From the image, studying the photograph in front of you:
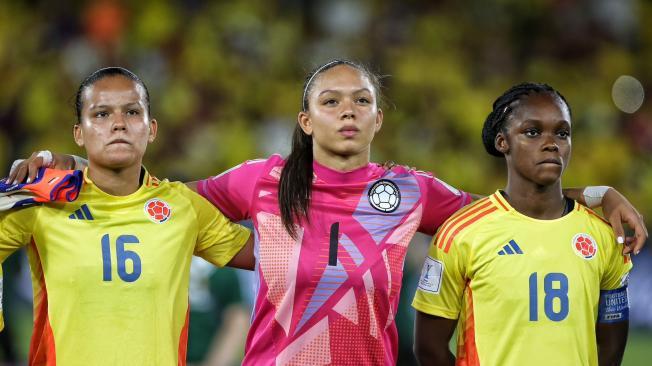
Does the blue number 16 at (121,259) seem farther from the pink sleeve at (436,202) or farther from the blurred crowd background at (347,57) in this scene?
the blurred crowd background at (347,57)

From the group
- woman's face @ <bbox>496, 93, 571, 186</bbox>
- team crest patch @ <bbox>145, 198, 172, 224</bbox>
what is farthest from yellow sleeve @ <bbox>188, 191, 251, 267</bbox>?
woman's face @ <bbox>496, 93, 571, 186</bbox>

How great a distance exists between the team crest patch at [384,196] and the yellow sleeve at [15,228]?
131 cm

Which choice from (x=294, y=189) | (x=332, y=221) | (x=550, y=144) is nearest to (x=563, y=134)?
(x=550, y=144)

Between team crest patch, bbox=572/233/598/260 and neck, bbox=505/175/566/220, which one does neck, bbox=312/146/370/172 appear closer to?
neck, bbox=505/175/566/220

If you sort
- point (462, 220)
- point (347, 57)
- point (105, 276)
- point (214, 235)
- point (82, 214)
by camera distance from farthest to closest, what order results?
1. point (347, 57)
2. point (214, 235)
3. point (462, 220)
4. point (82, 214)
5. point (105, 276)

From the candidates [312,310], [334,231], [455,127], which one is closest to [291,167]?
[334,231]

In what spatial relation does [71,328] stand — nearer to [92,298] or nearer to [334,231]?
[92,298]

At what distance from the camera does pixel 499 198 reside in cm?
413

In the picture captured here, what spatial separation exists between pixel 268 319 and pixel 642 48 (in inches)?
350

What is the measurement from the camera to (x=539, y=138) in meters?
4.01

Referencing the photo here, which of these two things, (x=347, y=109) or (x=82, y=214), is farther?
(x=347, y=109)

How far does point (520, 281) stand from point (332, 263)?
0.72 meters

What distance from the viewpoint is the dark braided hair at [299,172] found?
A: 4082 millimetres

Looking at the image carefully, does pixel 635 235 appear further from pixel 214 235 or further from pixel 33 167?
pixel 33 167
